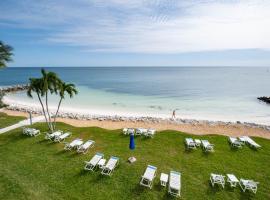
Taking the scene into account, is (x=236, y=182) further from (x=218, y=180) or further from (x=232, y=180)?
(x=218, y=180)

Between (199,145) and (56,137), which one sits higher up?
(199,145)

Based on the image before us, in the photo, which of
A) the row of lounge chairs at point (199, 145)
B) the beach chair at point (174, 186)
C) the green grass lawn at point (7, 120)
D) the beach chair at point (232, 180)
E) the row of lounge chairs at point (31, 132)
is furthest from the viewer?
the green grass lawn at point (7, 120)

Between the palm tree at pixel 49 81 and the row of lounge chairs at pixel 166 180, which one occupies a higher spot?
the palm tree at pixel 49 81

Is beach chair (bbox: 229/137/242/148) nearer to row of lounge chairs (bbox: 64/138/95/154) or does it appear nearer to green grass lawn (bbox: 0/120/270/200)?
green grass lawn (bbox: 0/120/270/200)

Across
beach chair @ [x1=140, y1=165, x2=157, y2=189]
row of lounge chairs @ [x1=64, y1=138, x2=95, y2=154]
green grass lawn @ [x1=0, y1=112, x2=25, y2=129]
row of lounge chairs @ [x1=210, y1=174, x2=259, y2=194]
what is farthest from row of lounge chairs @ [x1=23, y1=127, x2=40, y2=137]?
row of lounge chairs @ [x1=210, y1=174, x2=259, y2=194]

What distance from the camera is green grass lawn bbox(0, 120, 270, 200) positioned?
1005 centimetres

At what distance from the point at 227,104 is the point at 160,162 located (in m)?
31.1

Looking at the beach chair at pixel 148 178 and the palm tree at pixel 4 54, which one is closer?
the beach chair at pixel 148 178

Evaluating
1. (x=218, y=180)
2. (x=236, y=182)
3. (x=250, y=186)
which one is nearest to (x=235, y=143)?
(x=236, y=182)

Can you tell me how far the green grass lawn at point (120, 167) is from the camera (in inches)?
396

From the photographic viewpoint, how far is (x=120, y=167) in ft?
40.2

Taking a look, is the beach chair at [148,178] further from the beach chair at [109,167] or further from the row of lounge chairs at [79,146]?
the row of lounge chairs at [79,146]

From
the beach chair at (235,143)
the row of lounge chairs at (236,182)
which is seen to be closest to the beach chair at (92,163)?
the row of lounge chairs at (236,182)

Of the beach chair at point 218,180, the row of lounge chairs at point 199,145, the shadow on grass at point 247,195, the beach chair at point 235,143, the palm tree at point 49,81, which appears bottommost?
the shadow on grass at point 247,195
